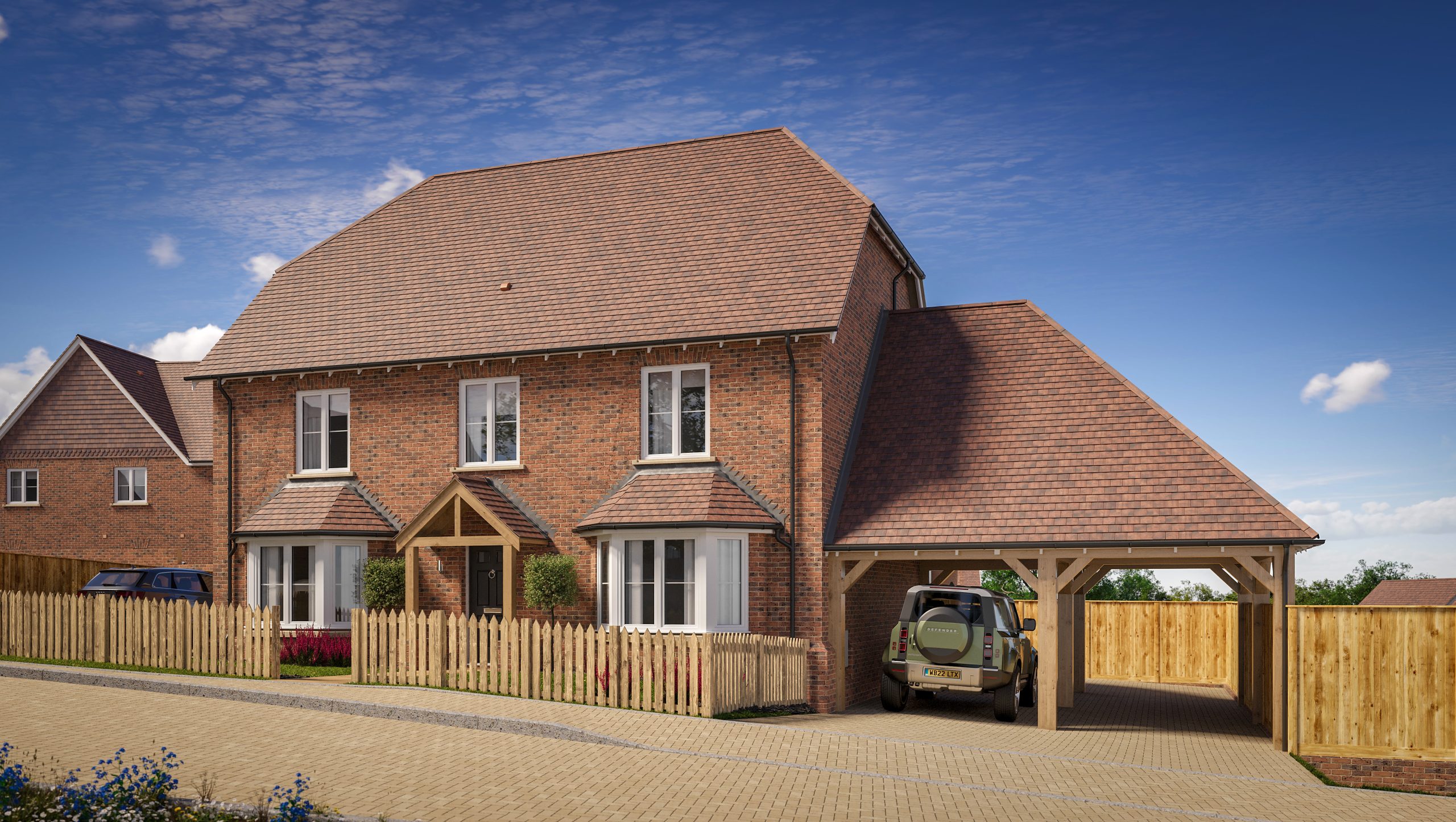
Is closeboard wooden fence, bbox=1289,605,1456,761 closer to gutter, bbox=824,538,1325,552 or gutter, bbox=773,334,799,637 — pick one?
gutter, bbox=824,538,1325,552

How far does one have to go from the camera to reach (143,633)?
826 inches

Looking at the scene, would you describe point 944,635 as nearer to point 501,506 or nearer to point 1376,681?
point 1376,681

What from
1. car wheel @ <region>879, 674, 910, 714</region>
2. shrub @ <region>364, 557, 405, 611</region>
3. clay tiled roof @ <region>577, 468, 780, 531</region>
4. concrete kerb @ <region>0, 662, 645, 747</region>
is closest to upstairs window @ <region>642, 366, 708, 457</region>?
clay tiled roof @ <region>577, 468, 780, 531</region>

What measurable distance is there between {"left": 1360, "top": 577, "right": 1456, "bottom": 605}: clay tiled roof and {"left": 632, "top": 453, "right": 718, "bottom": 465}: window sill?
37.0 metres

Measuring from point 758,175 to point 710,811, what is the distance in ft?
53.7

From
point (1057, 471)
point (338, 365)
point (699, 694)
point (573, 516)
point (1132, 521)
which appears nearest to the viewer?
point (699, 694)

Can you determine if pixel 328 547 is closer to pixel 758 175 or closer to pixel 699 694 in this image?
pixel 699 694

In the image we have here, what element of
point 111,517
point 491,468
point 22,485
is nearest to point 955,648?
point 491,468

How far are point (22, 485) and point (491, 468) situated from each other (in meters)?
24.8

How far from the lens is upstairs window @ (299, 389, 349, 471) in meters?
24.8

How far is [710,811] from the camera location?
11148 millimetres

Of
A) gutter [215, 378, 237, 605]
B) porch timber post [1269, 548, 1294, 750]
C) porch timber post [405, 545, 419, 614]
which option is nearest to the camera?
porch timber post [1269, 548, 1294, 750]

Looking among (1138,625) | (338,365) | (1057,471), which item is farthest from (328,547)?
(1138,625)

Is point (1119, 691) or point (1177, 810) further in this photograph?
point (1119, 691)
